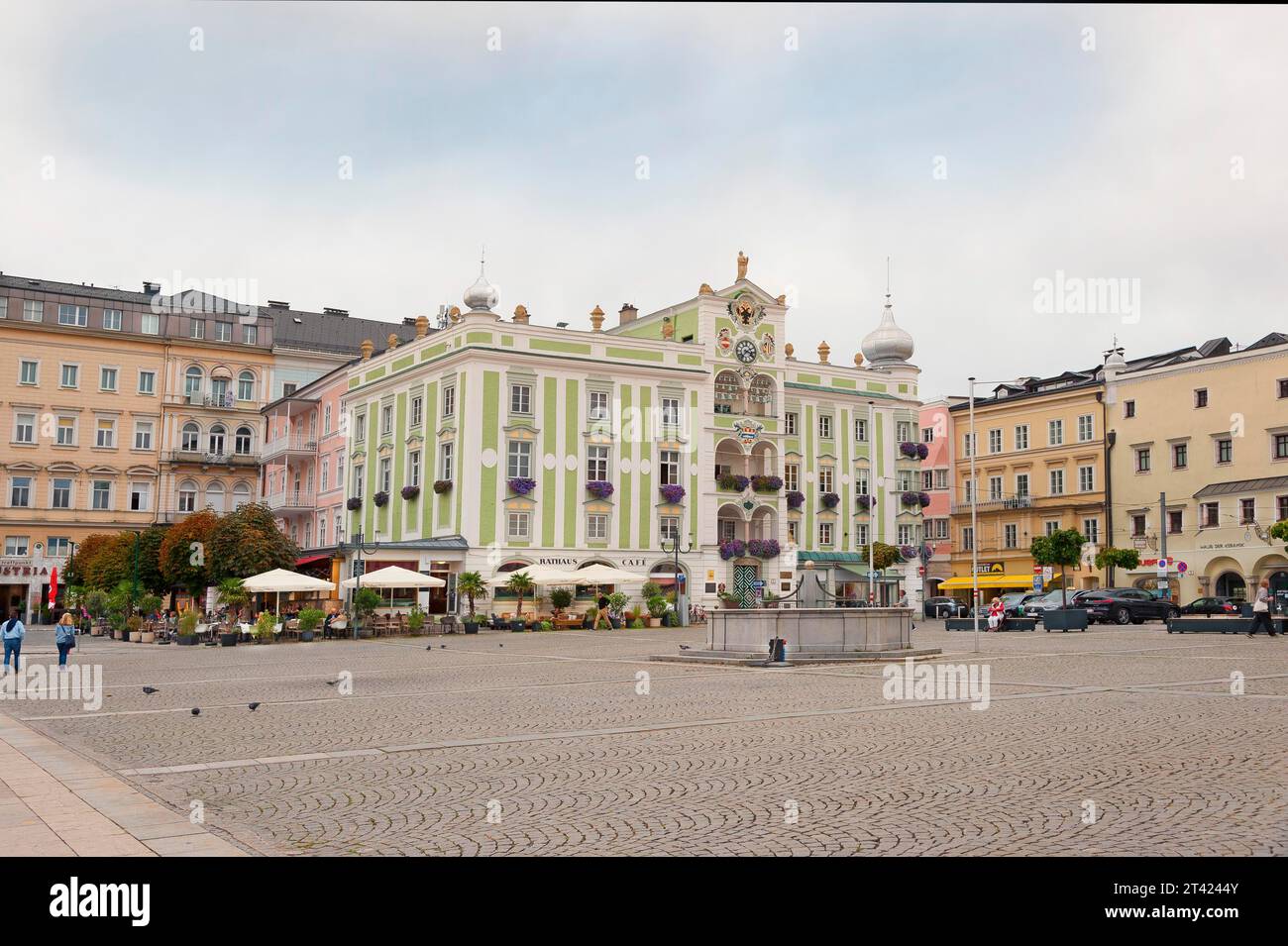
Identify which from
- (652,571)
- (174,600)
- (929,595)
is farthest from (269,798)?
(929,595)

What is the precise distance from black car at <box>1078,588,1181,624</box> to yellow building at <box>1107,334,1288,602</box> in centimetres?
596

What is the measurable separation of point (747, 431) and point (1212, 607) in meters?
23.0

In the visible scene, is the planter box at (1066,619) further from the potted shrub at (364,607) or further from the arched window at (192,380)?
A: the arched window at (192,380)

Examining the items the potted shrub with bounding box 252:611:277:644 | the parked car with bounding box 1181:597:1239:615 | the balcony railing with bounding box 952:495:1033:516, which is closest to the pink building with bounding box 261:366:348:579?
the potted shrub with bounding box 252:611:277:644

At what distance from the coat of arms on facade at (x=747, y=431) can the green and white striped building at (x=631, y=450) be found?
0.33ft

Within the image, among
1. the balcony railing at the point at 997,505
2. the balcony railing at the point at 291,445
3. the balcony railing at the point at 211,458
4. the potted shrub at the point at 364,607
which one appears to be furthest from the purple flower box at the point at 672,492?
the balcony railing at the point at 211,458

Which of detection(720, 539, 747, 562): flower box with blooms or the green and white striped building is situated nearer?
the green and white striped building

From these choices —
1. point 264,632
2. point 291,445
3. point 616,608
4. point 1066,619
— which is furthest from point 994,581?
point 264,632

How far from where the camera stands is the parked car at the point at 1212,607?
50.5m

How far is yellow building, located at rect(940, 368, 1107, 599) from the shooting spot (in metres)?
72.9

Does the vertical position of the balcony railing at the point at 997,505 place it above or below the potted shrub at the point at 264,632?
above

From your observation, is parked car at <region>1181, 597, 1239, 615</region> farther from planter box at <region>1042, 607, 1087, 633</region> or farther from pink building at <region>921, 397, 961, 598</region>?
pink building at <region>921, 397, 961, 598</region>
